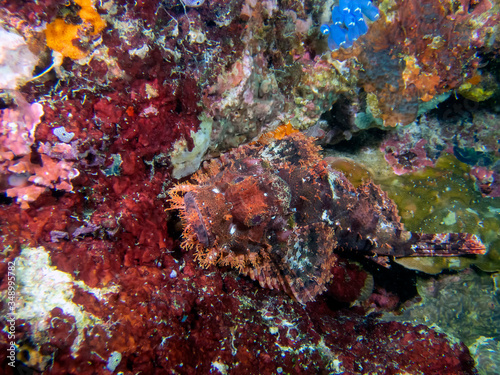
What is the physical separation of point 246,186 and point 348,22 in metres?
3.28

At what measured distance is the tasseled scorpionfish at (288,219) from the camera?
3.37 meters

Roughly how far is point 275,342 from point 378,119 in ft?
14.3

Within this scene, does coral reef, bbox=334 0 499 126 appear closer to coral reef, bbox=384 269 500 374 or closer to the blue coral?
the blue coral

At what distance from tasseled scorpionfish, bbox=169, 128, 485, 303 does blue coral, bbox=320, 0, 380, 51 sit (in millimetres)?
1689

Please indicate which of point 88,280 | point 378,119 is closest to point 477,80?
point 378,119

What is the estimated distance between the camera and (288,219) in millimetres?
3969

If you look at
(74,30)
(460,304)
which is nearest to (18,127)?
(74,30)

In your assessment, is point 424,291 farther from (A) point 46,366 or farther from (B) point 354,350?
(A) point 46,366

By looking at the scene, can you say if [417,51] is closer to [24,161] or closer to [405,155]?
[405,155]

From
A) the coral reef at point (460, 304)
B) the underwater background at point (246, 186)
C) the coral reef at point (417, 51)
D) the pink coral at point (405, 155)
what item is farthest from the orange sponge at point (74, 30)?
the coral reef at point (460, 304)

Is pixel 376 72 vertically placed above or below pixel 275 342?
above

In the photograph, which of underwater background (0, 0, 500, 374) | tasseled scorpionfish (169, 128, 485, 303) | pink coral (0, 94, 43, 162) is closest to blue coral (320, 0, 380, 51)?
underwater background (0, 0, 500, 374)

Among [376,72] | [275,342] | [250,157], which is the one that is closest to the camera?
[275,342]

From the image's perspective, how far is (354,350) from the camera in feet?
12.4
